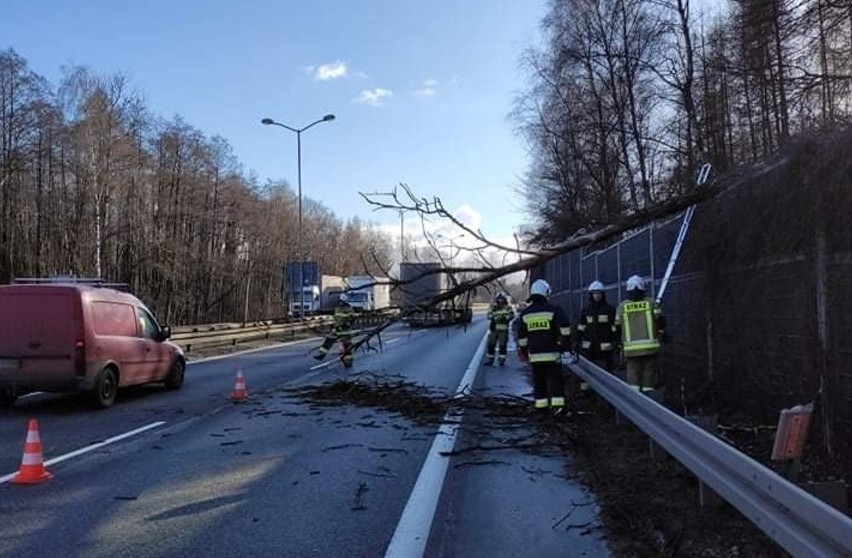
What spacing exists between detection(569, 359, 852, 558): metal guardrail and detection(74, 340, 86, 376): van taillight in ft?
27.8

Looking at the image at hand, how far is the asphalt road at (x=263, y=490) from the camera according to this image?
5.38 metres

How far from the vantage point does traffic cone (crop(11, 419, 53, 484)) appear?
7.11m

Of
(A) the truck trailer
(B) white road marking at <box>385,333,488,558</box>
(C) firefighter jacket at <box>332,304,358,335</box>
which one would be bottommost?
(B) white road marking at <box>385,333,488,558</box>

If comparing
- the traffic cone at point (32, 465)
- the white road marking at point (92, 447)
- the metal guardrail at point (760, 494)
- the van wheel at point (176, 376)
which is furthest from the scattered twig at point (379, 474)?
the van wheel at point (176, 376)

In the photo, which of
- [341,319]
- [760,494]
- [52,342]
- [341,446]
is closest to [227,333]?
[341,319]

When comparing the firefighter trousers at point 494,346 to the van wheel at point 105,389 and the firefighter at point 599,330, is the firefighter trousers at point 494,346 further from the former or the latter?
the van wheel at point 105,389

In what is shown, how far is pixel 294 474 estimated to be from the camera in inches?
296

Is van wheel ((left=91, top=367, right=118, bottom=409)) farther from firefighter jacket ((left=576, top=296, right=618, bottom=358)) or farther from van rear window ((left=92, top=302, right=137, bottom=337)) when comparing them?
firefighter jacket ((left=576, top=296, right=618, bottom=358))

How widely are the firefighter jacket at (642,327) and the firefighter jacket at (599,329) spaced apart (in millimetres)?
1781

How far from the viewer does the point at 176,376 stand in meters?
14.9

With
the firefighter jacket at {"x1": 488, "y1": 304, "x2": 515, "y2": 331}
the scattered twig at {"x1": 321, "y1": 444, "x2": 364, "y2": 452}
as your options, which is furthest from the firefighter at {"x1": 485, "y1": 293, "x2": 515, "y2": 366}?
the scattered twig at {"x1": 321, "y1": 444, "x2": 364, "y2": 452}

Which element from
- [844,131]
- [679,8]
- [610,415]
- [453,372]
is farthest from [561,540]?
[679,8]

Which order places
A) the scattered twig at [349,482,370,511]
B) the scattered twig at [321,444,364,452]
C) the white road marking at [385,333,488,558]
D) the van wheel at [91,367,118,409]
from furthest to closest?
the van wheel at [91,367,118,409] → the scattered twig at [321,444,364,452] → the scattered twig at [349,482,370,511] → the white road marking at [385,333,488,558]

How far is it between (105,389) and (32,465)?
5258 millimetres
